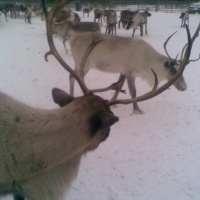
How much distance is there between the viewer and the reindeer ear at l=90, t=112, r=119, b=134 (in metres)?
1.16

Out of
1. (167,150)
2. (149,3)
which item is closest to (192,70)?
(167,150)

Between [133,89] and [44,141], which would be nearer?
[44,141]

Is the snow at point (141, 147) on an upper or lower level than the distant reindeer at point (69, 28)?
lower

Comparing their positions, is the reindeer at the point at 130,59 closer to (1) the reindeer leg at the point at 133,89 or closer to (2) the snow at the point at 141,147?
(1) the reindeer leg at the point at 133,89

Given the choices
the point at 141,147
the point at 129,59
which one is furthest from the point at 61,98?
the point at 129,59

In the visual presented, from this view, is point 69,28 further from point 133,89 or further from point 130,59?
point 133,89

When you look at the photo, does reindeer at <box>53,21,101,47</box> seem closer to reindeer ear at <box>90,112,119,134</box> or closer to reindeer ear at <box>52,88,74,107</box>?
reindeer ear at <box>52,88,74,107</box>

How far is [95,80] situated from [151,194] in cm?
313

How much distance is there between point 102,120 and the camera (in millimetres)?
1168

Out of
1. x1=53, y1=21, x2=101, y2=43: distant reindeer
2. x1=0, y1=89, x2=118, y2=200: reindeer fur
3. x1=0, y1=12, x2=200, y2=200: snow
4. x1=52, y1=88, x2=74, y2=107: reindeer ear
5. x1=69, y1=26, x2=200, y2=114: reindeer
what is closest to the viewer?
x1=0, y1=89, x2=118, y2=200: reindeer fur

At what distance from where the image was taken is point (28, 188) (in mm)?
1191

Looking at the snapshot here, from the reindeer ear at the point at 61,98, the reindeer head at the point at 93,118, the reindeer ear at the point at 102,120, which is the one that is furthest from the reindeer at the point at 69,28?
the reindeer ear at the point at 102,120

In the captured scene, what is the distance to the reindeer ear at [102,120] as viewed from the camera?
45.6 inches

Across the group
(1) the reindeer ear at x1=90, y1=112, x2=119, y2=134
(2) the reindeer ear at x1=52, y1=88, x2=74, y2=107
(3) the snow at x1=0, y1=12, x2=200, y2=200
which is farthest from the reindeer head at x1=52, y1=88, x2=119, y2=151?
(3) the snow at x1=0, y1=12, x2=200, y2=200
